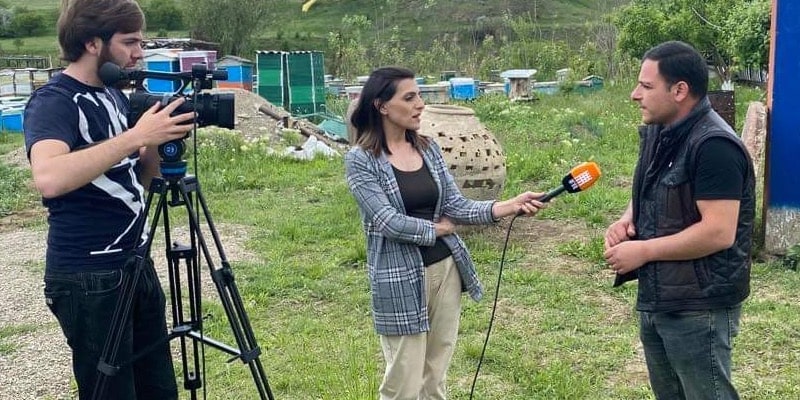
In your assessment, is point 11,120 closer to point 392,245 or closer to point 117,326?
point 392,245

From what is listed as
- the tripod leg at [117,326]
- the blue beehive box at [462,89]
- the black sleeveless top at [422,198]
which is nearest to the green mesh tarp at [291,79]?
the blue beehive box at [462,89]

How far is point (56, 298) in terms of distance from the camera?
2.81 metres

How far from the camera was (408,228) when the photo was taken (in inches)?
127

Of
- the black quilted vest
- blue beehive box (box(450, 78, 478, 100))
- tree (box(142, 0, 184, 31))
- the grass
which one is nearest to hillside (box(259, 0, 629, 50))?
tree (box(142, 0, 184, 31))

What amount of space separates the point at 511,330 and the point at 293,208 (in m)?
4.55

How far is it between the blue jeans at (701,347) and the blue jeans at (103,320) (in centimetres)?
174

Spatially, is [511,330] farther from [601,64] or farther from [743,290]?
[601,64]

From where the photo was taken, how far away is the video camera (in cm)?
276

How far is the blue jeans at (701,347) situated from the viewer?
2844 millimetres

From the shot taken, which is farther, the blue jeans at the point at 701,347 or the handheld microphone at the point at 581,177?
the handheld microphone at the point at 581,177

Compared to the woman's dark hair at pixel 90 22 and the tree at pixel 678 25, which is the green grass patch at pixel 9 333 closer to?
the woman's dark hair at pixel 90 22

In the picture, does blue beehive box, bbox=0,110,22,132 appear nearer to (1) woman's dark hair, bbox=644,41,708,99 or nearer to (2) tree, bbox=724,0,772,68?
(2) tree, bbox=724,0,772,68

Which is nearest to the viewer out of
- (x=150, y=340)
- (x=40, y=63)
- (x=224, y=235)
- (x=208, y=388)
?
(x=150, y=340)

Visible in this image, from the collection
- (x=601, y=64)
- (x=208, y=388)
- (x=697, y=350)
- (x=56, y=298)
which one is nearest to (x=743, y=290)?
(x=697, y=350)
